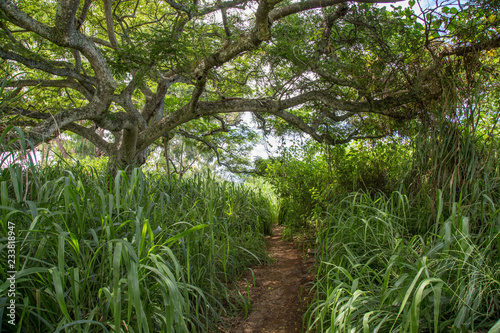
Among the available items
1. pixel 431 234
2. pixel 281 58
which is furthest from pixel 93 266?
pixel 281 58

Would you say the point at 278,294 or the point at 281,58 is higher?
the point at 281,58

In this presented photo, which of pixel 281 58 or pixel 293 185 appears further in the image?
pixel 293 185

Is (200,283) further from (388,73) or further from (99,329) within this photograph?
(388,73)

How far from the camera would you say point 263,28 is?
123 inches

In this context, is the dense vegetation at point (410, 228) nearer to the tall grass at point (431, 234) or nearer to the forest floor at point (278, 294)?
the tall grass at point (431, 234)

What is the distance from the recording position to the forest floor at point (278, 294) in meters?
2.25

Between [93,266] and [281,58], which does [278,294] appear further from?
[281,58]

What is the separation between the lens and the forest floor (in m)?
2.25

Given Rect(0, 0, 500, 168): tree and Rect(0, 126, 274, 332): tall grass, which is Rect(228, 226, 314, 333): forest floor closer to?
Rect(0, 126, 274, 332): tall grass

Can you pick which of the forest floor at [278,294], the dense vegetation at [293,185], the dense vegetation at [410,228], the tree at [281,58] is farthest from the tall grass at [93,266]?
the tree at [281,58]

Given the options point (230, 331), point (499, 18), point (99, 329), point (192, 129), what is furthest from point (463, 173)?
point (192, 129)

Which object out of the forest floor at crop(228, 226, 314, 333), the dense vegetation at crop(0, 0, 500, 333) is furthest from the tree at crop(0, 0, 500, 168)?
the forest floor at crop(228, 226, 314, 333)

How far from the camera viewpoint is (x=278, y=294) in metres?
2.79

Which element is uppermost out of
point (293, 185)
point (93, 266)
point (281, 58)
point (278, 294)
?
point (281, 58)
